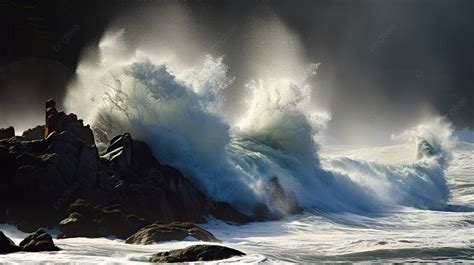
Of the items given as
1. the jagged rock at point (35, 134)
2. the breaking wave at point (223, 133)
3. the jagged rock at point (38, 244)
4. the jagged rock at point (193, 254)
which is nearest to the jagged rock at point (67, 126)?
the jagged rock at point (35, 134)

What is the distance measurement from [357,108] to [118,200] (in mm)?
62137

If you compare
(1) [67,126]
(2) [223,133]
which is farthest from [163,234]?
(2) [223,133]

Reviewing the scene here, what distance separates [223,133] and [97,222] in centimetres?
820

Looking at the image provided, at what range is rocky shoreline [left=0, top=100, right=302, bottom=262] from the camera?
682 inches

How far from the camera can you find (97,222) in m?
17.4

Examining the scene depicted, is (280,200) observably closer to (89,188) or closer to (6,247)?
(89,188)

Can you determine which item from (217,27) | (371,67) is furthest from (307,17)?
(217,27)

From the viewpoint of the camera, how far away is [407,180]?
3319 cm

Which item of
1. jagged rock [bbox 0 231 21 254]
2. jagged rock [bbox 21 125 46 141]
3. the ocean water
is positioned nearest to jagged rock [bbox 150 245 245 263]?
the ocean water

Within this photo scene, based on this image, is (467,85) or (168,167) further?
(467,85)

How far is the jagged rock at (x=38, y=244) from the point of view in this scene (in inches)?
560

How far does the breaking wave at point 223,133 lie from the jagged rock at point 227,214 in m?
0.56

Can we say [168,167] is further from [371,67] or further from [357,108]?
[371,67]

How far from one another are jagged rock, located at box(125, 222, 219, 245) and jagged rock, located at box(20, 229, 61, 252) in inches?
85.9
